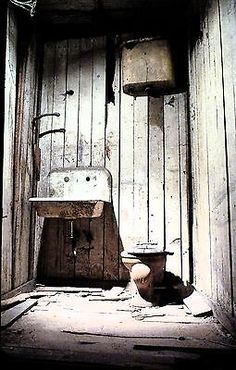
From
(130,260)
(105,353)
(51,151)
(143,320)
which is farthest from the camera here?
(51,151)

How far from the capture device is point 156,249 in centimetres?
321

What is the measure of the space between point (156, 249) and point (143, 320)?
72 cm

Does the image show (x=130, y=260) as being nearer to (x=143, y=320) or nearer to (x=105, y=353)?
(x=143, y=320)

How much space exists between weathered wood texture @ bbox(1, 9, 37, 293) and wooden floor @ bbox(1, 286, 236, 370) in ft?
1.23

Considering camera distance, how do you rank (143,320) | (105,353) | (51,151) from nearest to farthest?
(105,353) → (143,320) → (51,151)

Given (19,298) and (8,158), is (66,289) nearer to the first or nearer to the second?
(19,298)

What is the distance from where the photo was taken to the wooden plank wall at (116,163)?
3828mm

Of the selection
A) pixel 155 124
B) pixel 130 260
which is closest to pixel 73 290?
pixel 130 260

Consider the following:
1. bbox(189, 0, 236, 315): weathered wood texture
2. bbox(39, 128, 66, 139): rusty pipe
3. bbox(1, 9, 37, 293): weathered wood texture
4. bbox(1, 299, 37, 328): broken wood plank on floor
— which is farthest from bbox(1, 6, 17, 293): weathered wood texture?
bbox(189, 0, 236, 315): weathered wood texture

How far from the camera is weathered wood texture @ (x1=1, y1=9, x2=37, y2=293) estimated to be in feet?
10.4

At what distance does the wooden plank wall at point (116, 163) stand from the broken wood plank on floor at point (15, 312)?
88 centimetres

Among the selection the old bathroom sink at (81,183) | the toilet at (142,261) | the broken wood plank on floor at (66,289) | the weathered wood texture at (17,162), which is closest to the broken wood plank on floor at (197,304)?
the toilet at (142,261)

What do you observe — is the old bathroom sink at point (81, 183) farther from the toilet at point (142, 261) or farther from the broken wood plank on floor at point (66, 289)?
the broken wood plank on floor at point (66, 289)

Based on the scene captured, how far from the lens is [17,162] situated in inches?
136
